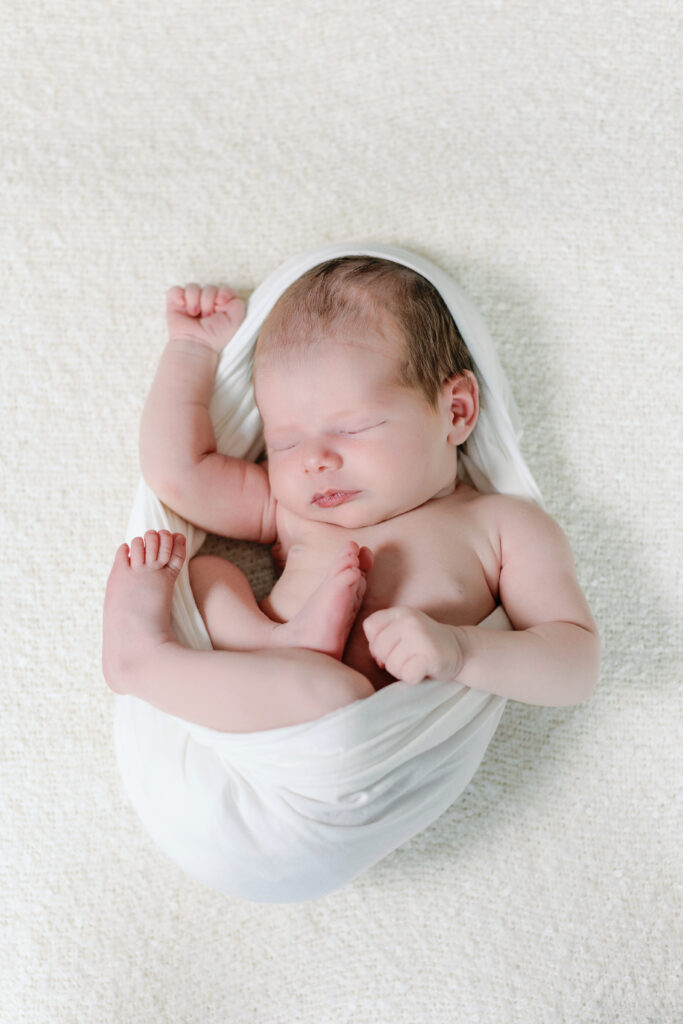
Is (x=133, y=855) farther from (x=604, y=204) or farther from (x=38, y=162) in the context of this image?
(x=604, y=204)

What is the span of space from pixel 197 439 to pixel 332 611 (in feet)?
1.25

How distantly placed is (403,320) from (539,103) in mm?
Result: 556

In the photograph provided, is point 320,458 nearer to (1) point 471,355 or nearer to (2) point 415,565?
(2) point 415,565

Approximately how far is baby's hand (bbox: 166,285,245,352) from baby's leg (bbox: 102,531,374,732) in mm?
349

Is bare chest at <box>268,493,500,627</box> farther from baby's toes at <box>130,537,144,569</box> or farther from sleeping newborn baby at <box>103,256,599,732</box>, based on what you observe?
baby's toes at <box>130,537,144,569</box>

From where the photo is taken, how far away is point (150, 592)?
4.02 feet

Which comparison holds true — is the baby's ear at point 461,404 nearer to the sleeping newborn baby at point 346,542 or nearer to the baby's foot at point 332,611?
the sleeping newborn baby at point 346,542

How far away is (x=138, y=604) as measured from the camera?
4.00 ft

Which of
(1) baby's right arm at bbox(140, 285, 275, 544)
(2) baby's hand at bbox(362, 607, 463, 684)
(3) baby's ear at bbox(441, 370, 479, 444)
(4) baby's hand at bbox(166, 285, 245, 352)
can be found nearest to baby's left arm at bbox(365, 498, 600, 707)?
(2) baby's hand at bbox(362, 607, 463, 684)

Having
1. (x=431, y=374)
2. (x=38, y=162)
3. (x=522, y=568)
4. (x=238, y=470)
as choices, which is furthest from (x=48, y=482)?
(x=522, y=568)

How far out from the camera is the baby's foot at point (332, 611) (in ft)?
3.77

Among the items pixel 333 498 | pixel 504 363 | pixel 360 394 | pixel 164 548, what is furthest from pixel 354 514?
pixel 504 363

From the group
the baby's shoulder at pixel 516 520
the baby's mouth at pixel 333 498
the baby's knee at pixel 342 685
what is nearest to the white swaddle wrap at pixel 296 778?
the baby's knee at pixel 342 685

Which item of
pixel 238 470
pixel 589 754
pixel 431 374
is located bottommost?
pixel 589 754
